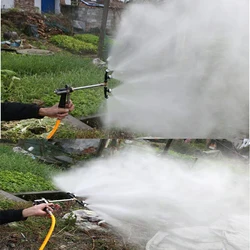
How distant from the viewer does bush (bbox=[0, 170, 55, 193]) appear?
3764 mm

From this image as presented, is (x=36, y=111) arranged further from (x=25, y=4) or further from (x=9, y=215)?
(x=25, y=4)

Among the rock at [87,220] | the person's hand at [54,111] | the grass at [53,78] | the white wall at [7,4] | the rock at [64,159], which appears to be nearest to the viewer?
the person's hand at [54,111]

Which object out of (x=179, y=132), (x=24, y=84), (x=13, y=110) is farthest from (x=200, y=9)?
(x=13, y=110)

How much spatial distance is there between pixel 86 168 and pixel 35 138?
52cm

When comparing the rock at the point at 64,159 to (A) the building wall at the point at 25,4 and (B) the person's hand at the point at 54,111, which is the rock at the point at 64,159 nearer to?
(B) the person's hand at the point at 54,111

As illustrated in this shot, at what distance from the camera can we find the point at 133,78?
4.38 metres

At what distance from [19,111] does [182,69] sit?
6.30ft

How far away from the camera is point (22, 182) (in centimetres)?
380

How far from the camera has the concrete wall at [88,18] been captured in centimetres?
395

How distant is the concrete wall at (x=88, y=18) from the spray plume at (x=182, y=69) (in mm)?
89

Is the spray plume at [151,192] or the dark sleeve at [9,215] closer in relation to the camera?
the dark sleeve at [9,215]

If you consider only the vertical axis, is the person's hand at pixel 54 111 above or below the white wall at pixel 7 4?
below

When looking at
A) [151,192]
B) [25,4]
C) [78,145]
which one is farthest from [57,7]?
[151,192]

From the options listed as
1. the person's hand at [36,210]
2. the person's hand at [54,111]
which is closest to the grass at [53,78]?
the person's hand at [54,111]
